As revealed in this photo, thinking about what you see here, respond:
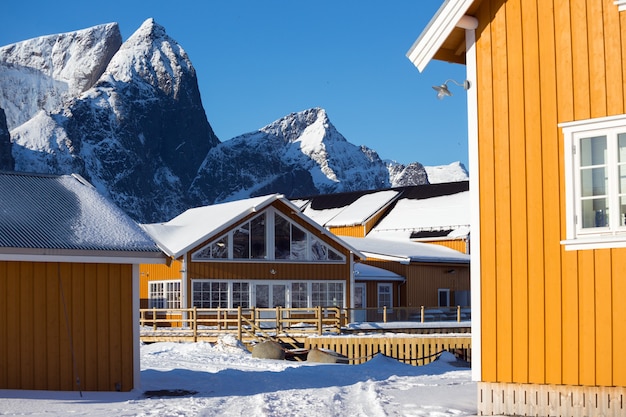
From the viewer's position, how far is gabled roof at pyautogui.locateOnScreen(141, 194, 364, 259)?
32688mm

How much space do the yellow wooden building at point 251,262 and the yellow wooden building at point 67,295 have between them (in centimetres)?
1825

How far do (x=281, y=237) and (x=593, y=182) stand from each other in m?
25.2

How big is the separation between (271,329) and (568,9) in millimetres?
19660

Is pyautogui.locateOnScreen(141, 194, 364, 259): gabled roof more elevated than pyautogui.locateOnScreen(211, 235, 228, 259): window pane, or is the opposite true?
pyautogui.locateOnScreen(141, 194, 364, 259): gabled roof

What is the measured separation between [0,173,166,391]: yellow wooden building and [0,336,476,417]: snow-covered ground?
0.46m

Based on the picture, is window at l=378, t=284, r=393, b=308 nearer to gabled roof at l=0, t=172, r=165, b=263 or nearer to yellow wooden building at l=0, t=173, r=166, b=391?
gabled roof at l=0, t=172, r=165, b=263

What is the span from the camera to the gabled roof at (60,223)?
1280 centimetres

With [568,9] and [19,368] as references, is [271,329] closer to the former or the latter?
[19,368]

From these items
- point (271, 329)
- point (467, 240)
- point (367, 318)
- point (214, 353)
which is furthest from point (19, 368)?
point (467, 240)

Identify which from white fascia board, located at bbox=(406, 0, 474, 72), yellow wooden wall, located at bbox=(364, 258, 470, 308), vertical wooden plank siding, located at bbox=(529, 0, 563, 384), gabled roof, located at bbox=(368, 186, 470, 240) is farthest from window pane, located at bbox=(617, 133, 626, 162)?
gabled roof, located at bbox=(368, 186, 470, 240)

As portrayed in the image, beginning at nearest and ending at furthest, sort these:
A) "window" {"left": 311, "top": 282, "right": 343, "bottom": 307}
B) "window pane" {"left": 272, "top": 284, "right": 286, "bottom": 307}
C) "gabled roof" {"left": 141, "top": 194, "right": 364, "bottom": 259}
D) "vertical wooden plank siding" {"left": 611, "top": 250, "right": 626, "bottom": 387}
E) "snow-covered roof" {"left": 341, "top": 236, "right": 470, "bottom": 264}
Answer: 1. "vertical wooden plank siding" {"left": 611, "top": 250, "right": 626, "bottom": 387}
2. "gabled roof" {"left": 141, "top": 194, "right": 364, "bottom": 259}
3. "window pane" {"left": 272, "top": 284, "right": 286, "bottom": 307}
4. "window" {"left": 311, "top": 282, "right": 343, "bottom": 307}
5. "snow-covered roof" {"left": 341, "top": 236, "right": 470, "bottom": 264}

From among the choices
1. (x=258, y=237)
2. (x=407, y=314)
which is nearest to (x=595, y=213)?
(x=407, y=314)

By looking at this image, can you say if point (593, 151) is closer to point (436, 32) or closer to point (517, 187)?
point (517, 187)

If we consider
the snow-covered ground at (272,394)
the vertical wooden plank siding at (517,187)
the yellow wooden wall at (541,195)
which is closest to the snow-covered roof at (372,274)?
the snow-covered ground at (272,394)
